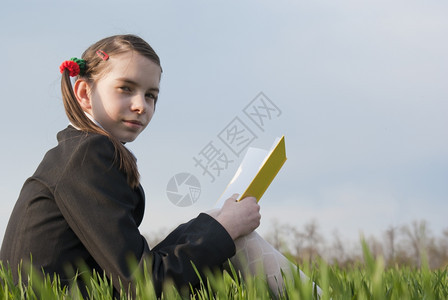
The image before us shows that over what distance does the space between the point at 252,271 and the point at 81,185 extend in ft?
2.25

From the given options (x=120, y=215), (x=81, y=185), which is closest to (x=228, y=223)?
(x=120, y=215)

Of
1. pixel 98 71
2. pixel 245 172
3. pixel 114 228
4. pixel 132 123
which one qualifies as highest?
pixel 98 71

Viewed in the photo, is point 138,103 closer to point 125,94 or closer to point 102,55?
point 125,94

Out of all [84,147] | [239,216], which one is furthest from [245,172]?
[84,147]

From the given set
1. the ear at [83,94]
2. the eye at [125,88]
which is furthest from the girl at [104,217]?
the ear at [83,94]

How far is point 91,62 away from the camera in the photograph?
8.08ft

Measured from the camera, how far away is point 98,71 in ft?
7.84

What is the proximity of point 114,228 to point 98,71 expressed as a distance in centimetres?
88

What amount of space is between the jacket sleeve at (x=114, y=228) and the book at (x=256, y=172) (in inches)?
8.3

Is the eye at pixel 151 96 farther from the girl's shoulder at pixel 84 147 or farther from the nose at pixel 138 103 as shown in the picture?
the girl's shoulder at pixel 84 147

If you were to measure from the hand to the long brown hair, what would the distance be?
0.35 m

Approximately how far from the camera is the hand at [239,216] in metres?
1.93

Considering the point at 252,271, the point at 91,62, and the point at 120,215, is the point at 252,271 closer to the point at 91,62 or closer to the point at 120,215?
the point at 120,215

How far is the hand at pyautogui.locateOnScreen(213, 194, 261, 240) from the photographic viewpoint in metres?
1.93
